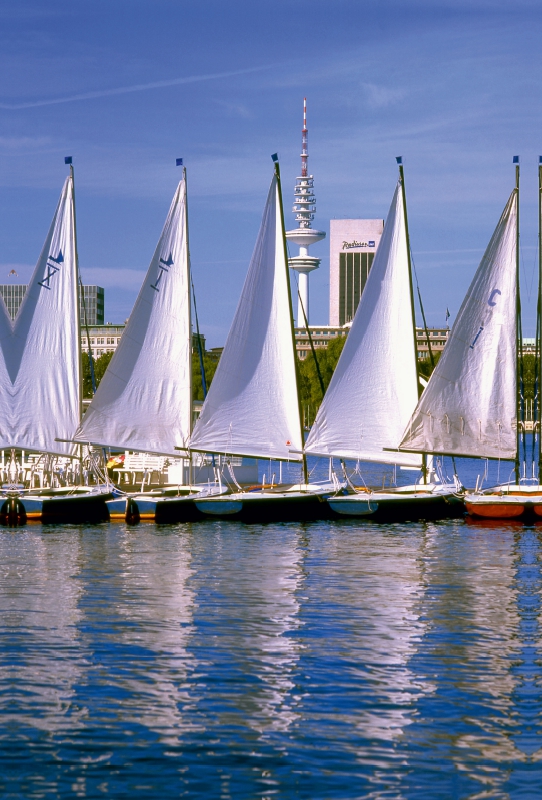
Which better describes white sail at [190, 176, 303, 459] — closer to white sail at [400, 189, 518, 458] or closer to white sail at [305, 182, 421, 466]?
white sail at [305, 182, 421, 466]

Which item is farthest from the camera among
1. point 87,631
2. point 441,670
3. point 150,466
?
point 150,466

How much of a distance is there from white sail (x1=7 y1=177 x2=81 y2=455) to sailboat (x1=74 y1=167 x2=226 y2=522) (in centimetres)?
324

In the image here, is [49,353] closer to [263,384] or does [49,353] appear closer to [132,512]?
[132,512]

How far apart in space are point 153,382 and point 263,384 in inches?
197

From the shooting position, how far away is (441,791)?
1642 cm

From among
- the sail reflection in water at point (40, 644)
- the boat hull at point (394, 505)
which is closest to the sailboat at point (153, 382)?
the boat hull at point (394, 505)

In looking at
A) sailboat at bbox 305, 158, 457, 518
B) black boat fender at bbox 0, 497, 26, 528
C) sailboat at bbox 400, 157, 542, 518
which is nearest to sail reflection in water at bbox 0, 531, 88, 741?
black boat fender at bbox 0, 497, 26, 528

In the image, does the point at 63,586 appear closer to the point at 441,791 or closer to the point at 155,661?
the point at 155,661

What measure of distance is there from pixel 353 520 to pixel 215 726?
3471cm

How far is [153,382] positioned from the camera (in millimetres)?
54000

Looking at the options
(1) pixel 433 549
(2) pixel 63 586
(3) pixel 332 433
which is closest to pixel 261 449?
(3) pixel 332 433

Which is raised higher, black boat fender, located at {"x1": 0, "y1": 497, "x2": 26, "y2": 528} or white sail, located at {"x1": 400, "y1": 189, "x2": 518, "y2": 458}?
white sail, located at {"x1": 400, "y1": 189, "x2": 518, "y2": 458}

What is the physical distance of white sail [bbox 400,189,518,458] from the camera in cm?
5194

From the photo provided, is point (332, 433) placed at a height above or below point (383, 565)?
above
